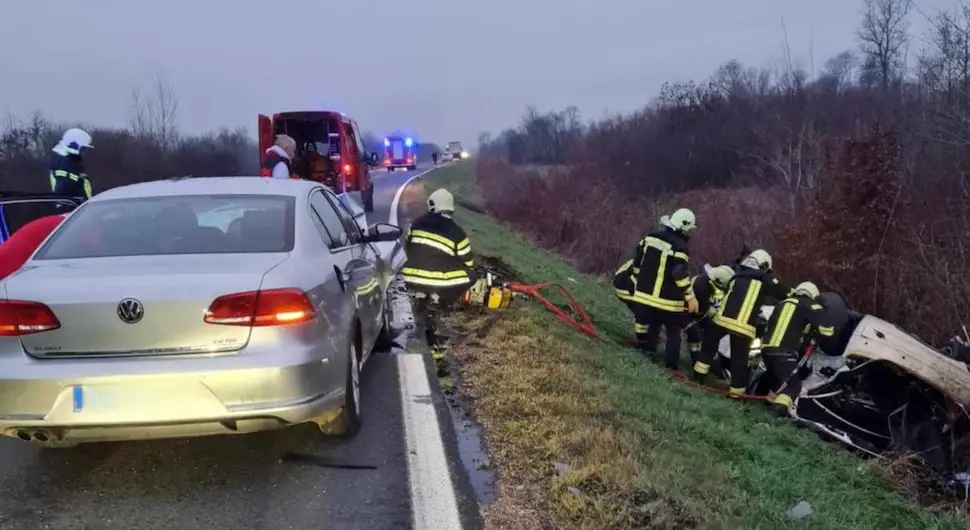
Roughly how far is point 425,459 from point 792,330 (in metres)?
3.99

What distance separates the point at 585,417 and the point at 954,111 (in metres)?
11.8

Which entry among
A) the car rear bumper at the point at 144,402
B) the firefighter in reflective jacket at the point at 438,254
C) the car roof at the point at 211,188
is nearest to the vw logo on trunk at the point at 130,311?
the car rear bumper at the point at 144,402

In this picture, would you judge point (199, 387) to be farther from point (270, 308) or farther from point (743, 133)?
point (743, 133)

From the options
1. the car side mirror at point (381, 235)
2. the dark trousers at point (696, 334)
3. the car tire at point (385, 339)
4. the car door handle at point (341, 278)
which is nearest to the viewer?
the car door handle at point (341, 278)

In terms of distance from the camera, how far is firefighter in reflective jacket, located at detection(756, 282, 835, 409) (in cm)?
637

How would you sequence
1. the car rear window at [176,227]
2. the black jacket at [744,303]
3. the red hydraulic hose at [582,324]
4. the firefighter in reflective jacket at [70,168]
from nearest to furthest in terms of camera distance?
the car rear window at [176,227], the black jacket at [744,303], the red hydraulic hose at [582,324], the firefighter in reflective jacket at [70,168]

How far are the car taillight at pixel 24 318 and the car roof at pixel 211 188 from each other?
50.3 inches

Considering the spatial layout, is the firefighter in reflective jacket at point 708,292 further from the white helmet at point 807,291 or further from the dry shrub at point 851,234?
the dry shrub at point 851,234

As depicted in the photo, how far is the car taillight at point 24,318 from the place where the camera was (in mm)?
3240

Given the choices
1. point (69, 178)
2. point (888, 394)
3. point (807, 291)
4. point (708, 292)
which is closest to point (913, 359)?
point (888, 394)

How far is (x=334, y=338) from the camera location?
3.80 m

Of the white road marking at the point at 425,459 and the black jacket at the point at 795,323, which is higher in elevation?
the black jacket at the point at 795,323

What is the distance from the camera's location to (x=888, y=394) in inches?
224

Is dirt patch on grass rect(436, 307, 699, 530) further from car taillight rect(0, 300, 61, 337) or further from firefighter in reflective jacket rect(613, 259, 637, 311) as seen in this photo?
car taillight rect(0, 300, 61, 337)
